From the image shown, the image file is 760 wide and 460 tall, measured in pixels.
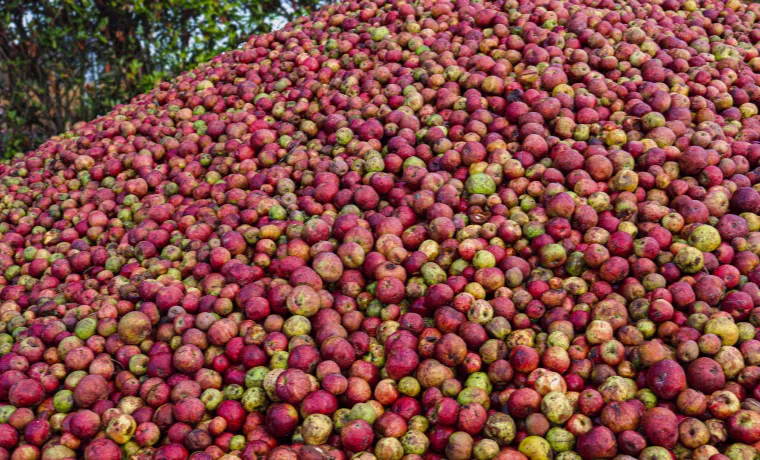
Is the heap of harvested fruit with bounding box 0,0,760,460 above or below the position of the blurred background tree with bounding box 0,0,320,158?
below

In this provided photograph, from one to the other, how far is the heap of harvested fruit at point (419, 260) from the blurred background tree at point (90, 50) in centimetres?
349

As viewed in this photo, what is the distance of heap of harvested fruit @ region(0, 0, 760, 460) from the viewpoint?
263cm

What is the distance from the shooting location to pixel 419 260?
10.8 ft

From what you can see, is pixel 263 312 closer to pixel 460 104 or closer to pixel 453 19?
pixel 460 104

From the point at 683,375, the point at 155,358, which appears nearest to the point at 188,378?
the point at 155,358

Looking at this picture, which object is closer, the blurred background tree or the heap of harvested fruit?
the heap of harvested fruit

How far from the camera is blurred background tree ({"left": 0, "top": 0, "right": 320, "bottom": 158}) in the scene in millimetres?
7742

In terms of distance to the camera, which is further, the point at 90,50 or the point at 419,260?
the point at 90,50

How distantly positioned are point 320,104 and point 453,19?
1.70m

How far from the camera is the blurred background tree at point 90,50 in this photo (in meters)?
7.74

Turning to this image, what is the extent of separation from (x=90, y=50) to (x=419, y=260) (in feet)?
24.9

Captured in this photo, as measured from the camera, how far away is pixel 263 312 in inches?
123

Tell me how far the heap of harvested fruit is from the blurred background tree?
349 cm

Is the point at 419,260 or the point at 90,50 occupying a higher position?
the point at 90,50
